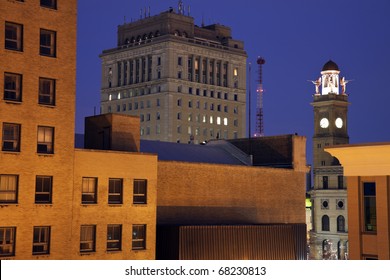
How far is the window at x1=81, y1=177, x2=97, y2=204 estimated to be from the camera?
55094 millimetres

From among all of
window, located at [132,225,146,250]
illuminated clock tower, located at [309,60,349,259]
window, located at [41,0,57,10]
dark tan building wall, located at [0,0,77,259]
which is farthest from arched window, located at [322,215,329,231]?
window, located at [41,0,57,10]

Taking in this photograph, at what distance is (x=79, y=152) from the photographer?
2153 inches

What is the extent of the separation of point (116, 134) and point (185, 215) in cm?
1163

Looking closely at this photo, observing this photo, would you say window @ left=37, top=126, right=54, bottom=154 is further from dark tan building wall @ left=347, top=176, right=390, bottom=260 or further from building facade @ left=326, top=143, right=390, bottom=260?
dark tan building wall @ left=347, top=176, right=390, bottom=260

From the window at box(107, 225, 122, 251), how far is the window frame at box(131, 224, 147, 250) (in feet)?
4.56

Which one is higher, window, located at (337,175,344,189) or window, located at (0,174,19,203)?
window, located at (337,175,344,189)

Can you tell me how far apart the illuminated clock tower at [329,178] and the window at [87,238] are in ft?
355

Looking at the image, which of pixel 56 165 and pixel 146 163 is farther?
pixel 146 163

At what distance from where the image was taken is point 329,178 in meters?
167

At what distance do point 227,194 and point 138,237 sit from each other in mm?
15326

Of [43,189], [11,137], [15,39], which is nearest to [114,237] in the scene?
[43,189]
